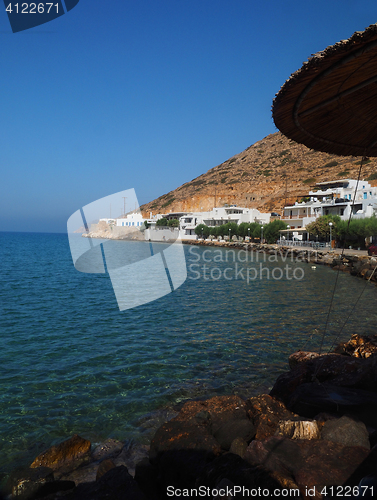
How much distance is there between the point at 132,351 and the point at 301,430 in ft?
21.7

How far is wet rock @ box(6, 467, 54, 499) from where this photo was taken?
4711 millimetres

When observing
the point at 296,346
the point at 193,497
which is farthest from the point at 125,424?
the point at 296,346

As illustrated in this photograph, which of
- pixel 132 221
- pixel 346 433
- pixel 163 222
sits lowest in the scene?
pixel 346 433

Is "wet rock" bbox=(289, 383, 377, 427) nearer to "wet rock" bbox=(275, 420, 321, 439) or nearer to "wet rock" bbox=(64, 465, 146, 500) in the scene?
"wet rock" bbox=(275, 420, 321, 439)

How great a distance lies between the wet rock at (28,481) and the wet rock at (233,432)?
2525 millimetres

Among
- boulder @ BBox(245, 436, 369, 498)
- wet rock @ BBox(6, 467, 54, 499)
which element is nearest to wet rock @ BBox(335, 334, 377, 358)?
boulder @ BBox(245, 436, 369, 498)

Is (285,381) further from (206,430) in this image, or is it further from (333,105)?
(333,105)

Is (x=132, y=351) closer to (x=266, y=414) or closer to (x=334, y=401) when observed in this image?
(x=266, y=414)

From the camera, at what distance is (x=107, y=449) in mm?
5910

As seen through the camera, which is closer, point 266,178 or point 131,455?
point 131,455

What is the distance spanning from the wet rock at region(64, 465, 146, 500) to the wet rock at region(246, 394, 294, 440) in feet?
7.04

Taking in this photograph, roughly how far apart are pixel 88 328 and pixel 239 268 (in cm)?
2228

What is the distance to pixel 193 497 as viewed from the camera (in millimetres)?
4148

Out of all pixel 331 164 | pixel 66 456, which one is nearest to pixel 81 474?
pixel 66 456
